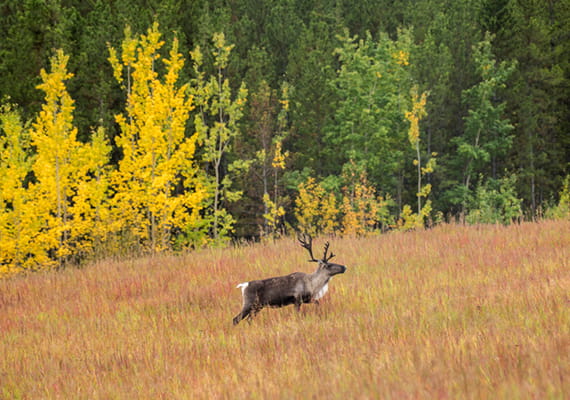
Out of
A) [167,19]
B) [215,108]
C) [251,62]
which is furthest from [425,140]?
[167,19]

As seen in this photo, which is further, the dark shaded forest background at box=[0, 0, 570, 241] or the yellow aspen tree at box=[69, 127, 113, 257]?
the dark shaded forest background at box=[0, 0, 570, 241]

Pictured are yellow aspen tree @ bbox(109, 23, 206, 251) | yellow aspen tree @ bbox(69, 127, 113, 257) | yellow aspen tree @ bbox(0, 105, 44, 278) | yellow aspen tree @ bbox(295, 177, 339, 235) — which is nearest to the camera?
yellow aspen tree @ bbox(0, 105, 44, 278)

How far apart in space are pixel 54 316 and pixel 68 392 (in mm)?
5230

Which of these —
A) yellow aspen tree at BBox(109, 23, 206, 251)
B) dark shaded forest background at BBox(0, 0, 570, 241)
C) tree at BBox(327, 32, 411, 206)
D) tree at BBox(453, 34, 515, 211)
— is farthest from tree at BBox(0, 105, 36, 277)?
tree at BBox(453, 34, 515, 211)

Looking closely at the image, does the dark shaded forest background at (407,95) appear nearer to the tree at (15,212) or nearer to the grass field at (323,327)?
the tree at (15,212)

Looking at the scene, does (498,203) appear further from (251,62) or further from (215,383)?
(215,383)

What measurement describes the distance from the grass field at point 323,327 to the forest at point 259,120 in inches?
314

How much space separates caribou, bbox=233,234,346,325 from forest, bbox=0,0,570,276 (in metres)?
13.0

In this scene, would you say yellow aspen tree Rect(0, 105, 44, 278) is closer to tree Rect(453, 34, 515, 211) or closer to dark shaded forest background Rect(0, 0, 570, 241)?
dark shaded forest background Rect(0, 0, 570, 241)

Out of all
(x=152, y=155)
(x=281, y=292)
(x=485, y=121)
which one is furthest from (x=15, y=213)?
(x=485, y=121)

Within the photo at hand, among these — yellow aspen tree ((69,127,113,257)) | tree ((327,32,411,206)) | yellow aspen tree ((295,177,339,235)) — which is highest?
tree ((327,32,411,206))

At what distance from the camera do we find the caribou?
8.12 m

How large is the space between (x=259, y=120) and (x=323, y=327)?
28.0m

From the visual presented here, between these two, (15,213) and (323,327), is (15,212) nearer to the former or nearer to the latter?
(15,213)
